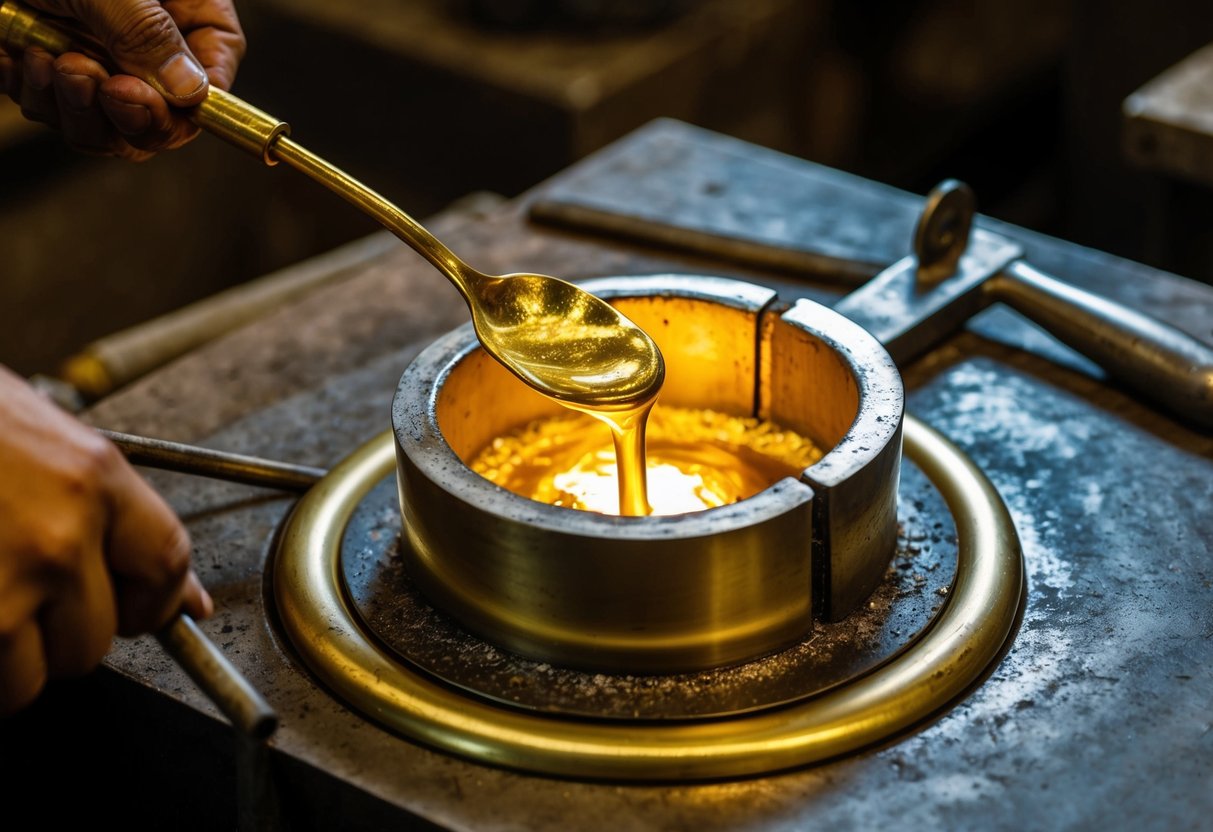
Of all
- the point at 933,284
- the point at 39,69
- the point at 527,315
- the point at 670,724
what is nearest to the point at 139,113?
the point at 39,69

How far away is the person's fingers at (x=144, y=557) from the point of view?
1.11 metres

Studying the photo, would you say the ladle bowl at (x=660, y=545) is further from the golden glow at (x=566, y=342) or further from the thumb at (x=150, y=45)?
the thumb at (x=150, y=45)

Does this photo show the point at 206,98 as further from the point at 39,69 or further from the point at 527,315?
the point at 527,315

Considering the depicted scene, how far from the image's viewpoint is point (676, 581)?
130cm

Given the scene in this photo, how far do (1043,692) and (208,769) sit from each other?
0.91 metres

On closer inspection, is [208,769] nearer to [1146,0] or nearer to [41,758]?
[41,758]

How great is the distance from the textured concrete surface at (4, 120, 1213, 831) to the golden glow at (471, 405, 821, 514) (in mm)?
269

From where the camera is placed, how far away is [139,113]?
1.67 meters

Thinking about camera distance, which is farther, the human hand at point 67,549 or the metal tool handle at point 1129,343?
the metal tool handle at point 1129,343

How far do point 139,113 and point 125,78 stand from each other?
46mm

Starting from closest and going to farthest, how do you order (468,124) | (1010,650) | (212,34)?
(1010,650)
(212,34)
(468,124)

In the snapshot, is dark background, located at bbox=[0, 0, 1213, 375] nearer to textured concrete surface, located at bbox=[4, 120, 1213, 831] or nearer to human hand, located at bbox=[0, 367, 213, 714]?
textured concrete surface, located at bbox=[4, 120, 1213, 831]

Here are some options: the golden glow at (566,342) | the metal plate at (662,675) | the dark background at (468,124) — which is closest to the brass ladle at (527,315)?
the golden glow at (566,342)

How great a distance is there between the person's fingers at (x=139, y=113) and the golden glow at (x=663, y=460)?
1.92 ft
